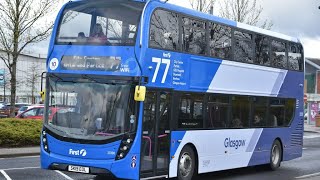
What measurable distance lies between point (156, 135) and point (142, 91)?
4.47ft

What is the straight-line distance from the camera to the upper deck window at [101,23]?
10.5m

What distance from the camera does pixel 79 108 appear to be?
1029 cm

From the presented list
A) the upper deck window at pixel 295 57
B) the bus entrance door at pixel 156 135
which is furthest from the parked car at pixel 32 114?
the bus entrance door at pixel 156 135

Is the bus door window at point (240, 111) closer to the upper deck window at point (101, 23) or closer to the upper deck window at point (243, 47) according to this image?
the upper deck window at point (243, 47)

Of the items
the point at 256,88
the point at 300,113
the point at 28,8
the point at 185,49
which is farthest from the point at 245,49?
the point at 28,8

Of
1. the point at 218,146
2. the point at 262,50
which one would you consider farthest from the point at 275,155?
the point at 218,146

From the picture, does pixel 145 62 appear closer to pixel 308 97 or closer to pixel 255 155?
pixel 255 155

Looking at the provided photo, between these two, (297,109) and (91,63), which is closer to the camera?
(91,63)

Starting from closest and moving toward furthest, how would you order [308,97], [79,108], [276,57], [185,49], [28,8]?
[79,108], [185,49], [276,57], [28,8], [308,97]

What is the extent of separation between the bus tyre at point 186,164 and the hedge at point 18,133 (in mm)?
9758

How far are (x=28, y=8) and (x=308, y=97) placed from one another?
105 ft

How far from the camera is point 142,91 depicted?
32.3ft

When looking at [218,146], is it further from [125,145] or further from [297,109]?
[297,109]

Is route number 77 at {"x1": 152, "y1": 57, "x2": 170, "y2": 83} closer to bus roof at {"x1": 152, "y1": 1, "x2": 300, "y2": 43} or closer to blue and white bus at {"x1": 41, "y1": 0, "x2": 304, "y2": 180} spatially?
blue and white bus at {"x1": 41, "y1": 0, "x2": 304, "y2": 180}
